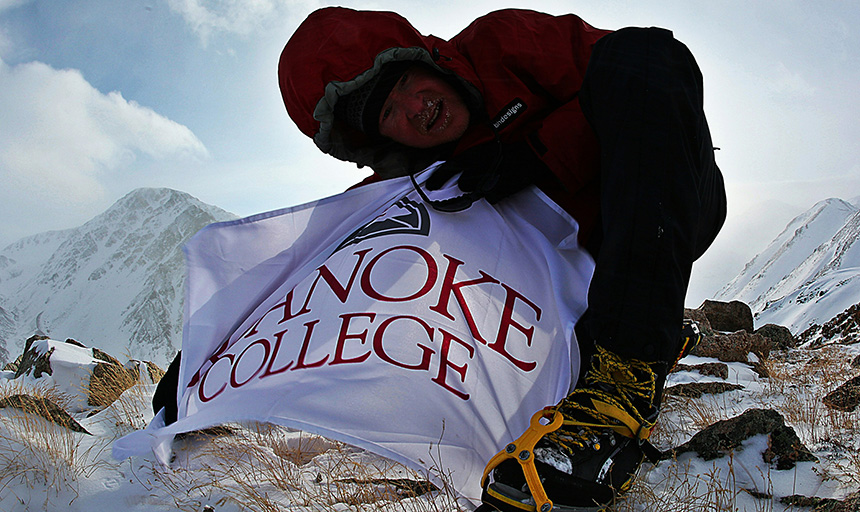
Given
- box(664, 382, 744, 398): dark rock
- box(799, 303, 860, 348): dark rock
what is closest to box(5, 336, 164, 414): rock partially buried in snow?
box(664, 382, 744, 398): dark rock

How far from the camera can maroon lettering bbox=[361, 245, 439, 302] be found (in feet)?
4.91

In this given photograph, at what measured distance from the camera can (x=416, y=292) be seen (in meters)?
1.50

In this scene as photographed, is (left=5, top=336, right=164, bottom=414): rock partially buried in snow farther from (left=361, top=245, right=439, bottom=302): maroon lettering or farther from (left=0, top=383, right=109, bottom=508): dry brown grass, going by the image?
(left=361, top=245, right=439, bottom=302): maroon lettering

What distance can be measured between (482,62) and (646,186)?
0.94m

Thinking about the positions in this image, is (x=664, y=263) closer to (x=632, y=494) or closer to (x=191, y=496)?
(x=632, y=494)

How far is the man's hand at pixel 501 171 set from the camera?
5.36 ft

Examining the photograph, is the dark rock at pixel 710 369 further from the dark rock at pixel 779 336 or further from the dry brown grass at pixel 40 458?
the dark rock at pixel 779 336

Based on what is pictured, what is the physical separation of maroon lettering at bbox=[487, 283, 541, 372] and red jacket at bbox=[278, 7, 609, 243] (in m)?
0.31

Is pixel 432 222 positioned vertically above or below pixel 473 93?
below

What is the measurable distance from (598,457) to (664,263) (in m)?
0.46

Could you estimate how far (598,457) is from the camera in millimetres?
1103

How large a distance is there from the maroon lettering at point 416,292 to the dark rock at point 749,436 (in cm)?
85

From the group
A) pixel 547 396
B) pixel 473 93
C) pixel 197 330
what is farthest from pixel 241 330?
pixel 473 93

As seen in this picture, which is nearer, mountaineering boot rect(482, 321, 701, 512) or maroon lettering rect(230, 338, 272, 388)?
mountaineering boot rect(482, 321, 701, 512)
